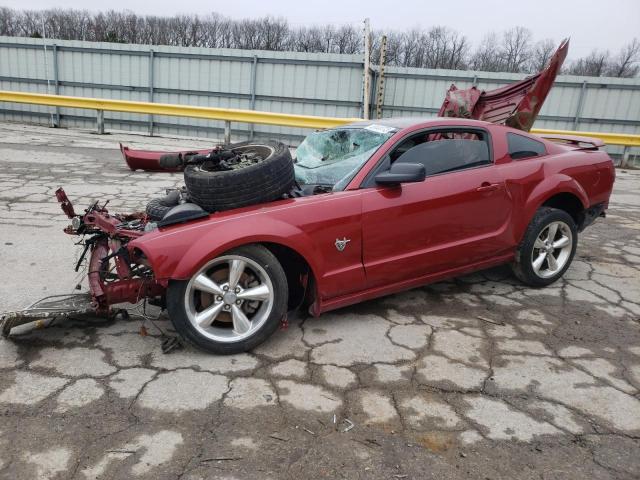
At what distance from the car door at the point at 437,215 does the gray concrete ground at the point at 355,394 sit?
0.42 meters

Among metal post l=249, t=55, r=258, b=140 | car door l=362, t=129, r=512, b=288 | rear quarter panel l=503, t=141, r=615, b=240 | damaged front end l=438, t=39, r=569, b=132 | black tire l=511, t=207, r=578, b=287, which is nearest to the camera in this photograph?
car door l=362, t=129, r=512, b=288

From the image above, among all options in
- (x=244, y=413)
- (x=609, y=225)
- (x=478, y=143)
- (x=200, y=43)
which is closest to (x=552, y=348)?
(x=478, y=143)

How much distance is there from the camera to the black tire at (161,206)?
3293 millimetres

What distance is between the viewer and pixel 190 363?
2.86 m

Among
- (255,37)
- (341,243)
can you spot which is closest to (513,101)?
(341,243)

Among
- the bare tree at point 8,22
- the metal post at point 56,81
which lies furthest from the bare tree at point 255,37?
the metal post at point 56,81

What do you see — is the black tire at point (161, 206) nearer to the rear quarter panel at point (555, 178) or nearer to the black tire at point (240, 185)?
the black tire at point (240, 185)

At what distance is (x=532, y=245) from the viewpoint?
4027 mm

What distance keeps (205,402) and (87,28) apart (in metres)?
50.5

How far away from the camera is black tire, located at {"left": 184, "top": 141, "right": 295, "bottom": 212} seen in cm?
298

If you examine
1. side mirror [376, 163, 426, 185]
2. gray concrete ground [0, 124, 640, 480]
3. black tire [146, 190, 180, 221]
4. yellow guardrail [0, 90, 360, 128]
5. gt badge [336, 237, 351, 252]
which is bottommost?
gray concrete ground [0, 124, 640, 480]

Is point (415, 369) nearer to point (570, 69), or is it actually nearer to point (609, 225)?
point (609, 225)

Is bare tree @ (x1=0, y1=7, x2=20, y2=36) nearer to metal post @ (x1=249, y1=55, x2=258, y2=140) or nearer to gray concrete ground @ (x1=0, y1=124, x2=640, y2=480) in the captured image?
metal post @ (x1=249, y1=55, x2=258, y2=140)

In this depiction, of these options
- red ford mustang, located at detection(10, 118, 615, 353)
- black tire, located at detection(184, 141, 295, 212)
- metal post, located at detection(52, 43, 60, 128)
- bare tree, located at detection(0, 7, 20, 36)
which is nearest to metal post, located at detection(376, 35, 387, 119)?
A: metal post, located at detection(52, 43, 60, 128)
